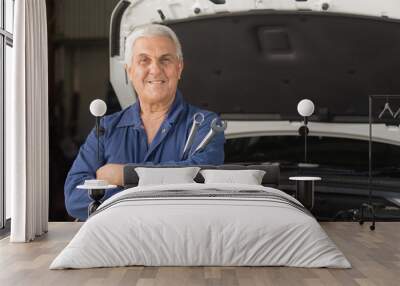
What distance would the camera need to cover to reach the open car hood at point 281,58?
663 centimetres

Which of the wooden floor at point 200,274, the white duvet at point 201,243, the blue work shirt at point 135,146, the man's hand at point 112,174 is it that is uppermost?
the blue work shirt at point 135,146

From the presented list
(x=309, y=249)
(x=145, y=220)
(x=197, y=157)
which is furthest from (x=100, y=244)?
(x=197, y=157)

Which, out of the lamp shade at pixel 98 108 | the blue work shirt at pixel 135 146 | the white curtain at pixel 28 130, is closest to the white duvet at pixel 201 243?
the white curtain at pixel 28 130

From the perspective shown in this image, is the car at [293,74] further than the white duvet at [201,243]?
Yes

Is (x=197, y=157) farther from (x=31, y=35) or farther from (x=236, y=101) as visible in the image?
(x=31, y=35)

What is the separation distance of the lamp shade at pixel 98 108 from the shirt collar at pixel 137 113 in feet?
0.80

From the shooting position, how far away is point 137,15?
6.76 metres

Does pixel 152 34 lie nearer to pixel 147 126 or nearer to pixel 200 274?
pixel 147 126

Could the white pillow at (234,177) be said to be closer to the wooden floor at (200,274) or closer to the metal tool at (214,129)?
the metal tool at (214,129)

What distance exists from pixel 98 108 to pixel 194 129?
108 centimetres

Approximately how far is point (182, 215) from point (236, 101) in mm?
2760

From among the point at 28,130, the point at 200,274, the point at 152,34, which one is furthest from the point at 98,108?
the point at 200,274

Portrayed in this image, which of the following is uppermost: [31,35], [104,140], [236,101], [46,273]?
[31,35]

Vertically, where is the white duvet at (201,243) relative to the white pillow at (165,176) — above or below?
below
